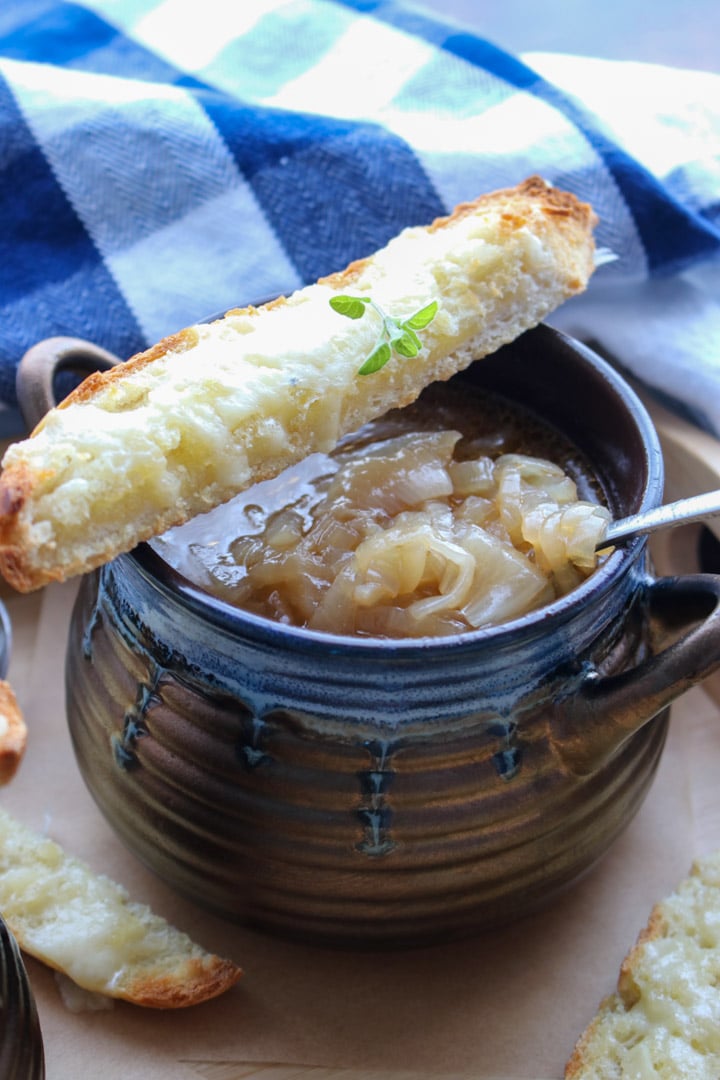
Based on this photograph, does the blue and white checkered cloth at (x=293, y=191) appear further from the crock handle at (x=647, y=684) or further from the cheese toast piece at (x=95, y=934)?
the cheese toast piece at (x=95, y=934)

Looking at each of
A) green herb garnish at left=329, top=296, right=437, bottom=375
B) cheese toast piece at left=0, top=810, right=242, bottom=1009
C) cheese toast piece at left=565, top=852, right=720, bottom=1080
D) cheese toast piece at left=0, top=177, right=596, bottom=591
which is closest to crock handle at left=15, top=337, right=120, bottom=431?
cheese toast piece at left=0, top=177, right=596, bottom=591

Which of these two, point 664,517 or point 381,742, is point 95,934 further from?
point 664,517

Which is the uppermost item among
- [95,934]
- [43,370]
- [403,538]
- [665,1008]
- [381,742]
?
[43,370]

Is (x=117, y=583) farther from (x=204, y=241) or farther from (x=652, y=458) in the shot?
(x=204, y=241)

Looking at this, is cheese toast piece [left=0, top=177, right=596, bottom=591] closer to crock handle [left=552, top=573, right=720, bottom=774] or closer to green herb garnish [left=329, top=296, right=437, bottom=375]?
green herb garnish [left=329, top=296, right=437, bottom=375]

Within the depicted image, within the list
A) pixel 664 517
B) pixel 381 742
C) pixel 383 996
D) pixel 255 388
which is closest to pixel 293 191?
pixel 255 388

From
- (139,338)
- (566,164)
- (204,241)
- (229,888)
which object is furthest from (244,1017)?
(566,164)
